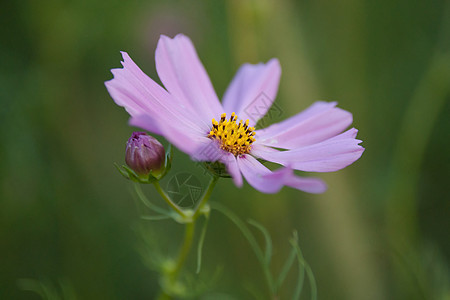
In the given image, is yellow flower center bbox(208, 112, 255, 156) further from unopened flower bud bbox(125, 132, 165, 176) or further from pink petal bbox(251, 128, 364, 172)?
unopened flower bud bbox(125, 132, 165, 176)

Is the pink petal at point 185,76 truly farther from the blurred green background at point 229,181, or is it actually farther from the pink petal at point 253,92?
the blurred green background at point 229,181

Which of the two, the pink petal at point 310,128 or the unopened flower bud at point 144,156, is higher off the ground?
the pink petal at point 310,128

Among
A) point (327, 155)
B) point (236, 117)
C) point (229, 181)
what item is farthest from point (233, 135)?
point (229, 181)

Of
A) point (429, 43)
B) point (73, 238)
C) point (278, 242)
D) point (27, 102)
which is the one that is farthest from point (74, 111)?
point (429, 43)

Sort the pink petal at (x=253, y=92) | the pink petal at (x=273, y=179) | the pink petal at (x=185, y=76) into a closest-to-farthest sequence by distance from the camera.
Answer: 1. the pink petal at (x=273, y=179)
2. the pink petal at (x=185, y=76)
3. the pink petal at (x=253, y=92)

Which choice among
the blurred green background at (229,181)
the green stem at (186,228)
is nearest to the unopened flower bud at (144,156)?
the green stem at (186,228)

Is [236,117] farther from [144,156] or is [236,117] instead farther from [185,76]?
[144,156]

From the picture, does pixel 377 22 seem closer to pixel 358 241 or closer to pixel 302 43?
pixel 302 43
